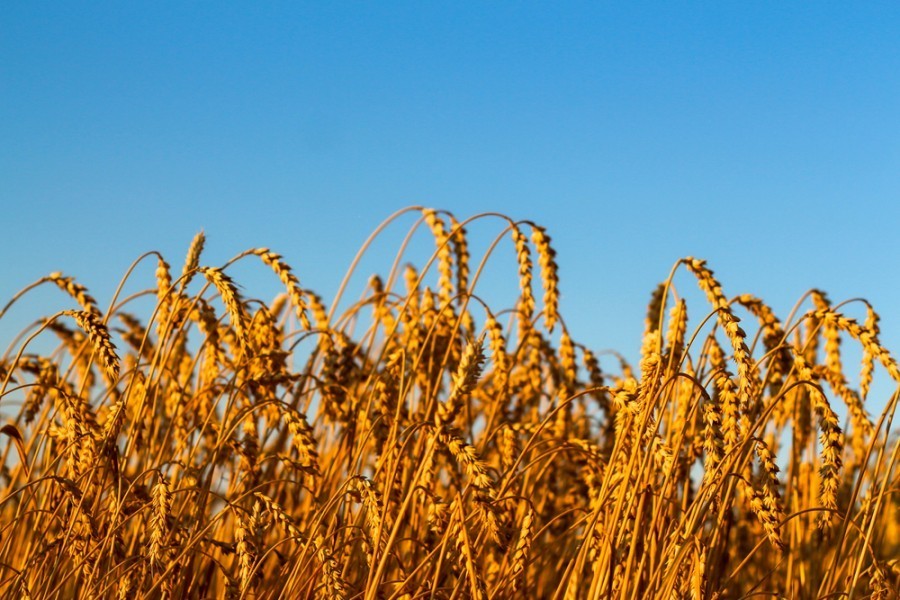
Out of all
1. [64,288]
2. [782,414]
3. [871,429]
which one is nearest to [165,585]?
[64,288]

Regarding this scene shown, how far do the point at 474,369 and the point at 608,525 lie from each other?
1.56 ft

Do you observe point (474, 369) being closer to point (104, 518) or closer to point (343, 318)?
point (104, 518)

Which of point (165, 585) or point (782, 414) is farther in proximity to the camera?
point (782, 414)

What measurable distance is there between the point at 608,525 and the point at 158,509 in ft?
2.60

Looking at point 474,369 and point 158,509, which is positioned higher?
point 474,369

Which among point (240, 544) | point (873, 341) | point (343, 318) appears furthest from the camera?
point (343, 318)

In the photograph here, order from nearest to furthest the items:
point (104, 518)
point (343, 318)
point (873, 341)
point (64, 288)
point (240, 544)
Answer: point (240, 544) → point (873, 341) → point (104, 518) → point (64, 288) → point (343, 318)

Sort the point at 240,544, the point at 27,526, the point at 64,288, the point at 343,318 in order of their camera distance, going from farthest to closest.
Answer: the point at 343,318 → the point at 27,526 → the point at 64,288 → the point at 240,544

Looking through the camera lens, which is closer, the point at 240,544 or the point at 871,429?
the point at 240,544

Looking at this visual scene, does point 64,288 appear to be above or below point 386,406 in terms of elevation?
above

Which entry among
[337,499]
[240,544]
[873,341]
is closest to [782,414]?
[873,341]

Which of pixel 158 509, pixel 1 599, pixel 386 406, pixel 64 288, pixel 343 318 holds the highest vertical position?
pixel 343 318

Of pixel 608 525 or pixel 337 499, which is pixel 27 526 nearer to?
pixel 337 499

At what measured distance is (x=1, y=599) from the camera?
1911mm
